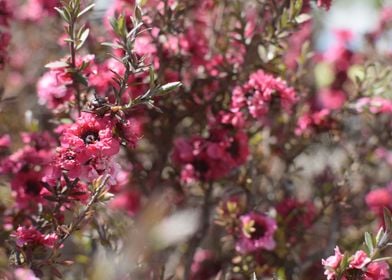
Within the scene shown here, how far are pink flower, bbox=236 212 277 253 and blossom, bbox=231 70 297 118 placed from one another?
37 centimetres

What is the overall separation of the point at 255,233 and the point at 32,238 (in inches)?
34.8

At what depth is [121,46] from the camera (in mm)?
1842

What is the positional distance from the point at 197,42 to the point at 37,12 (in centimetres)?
83

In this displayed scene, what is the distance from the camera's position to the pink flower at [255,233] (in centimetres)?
247

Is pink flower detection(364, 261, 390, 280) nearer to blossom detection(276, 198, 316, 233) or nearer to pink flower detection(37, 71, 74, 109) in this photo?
blossom detection(276, 198, 316, 233)

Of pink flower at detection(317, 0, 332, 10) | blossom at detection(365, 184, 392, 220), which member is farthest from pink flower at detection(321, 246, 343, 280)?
blossom at detection(365, 184, 392, 220)

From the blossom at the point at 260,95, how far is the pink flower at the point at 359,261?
76cm

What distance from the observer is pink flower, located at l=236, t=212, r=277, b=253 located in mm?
2475

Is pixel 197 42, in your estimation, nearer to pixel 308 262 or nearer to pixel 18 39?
pixel 308 262

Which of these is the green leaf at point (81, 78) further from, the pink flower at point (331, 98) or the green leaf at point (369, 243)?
the pink flower at point (331, 98)

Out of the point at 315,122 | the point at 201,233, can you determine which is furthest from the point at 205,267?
the point at 315,122

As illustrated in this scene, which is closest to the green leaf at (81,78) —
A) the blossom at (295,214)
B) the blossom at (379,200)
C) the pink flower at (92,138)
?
the pink flower at (92,138)

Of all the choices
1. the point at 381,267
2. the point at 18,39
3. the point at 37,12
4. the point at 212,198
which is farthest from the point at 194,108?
the point at 18,39

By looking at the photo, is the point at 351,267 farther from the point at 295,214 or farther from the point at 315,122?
the point at 315,122
